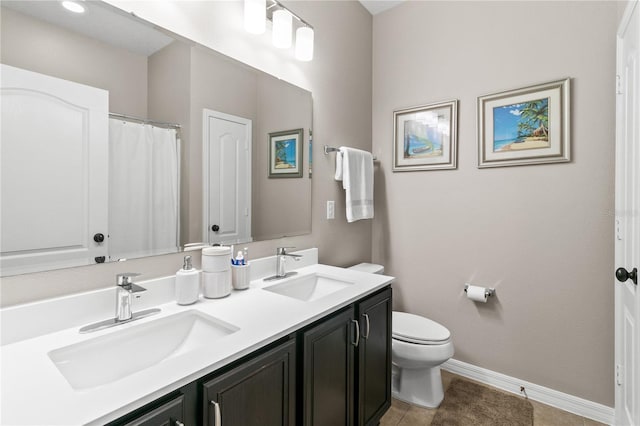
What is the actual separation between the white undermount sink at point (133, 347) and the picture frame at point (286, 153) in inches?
34.1

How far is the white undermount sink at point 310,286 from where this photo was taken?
1.52m

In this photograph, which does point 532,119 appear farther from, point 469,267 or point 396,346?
point 396,346

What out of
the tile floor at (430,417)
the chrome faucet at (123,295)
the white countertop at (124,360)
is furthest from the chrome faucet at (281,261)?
the tile floor at (430,417)

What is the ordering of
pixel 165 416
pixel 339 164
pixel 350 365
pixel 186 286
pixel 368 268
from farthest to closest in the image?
pixel 368 268
pixel 339 164
pixel 350 365
pixel 186 286
pixel 165 416

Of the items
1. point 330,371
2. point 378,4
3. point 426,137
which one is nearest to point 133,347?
point 330,371

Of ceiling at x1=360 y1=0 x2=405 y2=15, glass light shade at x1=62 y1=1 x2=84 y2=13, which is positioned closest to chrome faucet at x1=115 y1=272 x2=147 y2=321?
glass light shade at x1=62 y1=1 x2=84 y2=13

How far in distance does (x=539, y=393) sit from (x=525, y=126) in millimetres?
1623

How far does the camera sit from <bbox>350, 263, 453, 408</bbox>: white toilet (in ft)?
5.66

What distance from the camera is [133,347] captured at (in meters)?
0.93

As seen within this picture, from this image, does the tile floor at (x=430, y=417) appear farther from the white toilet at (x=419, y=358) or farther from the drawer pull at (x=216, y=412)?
Result: the drawer pull at (x=216, y=412)

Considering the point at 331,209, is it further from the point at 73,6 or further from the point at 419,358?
the point at 73,6

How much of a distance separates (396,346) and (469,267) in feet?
2.55

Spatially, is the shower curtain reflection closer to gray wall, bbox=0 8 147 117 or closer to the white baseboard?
gray wall, bbox=0 8 147 117

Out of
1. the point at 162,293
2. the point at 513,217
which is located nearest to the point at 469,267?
the point at 513,217
